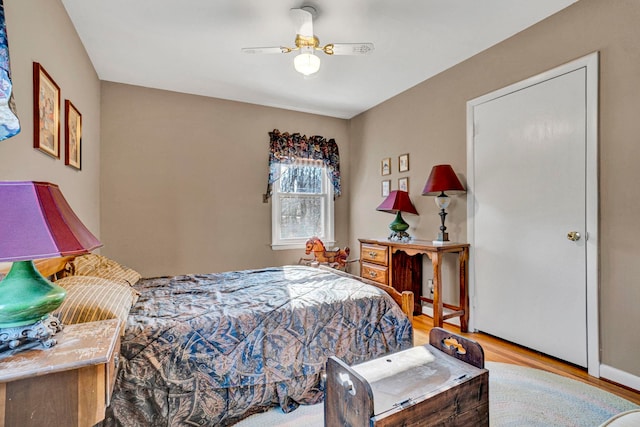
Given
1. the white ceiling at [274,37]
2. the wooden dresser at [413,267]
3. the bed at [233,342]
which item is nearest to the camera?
the bed at [233,342]

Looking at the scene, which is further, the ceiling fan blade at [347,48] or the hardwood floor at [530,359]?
the ceiling fan blade at [347,48]

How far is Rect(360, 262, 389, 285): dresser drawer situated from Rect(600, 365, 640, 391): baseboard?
5.77ft

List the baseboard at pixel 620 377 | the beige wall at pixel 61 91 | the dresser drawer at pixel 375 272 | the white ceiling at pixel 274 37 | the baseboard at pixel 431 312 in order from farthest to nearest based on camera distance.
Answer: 1. the dresser drawer at pixel 375 272
2. the baseboard at pixel 431 312
3. the white ceiling at pixel 274 37
4. the baseboard at pixel 620 377
5. the beige wall at pixel 61 91

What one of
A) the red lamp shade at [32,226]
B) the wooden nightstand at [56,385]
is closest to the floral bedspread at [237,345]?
the wooden nightstand at [56,385]

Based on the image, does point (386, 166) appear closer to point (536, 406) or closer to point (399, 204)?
point (399, 204)

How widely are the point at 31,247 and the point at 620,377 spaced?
10.3 feet

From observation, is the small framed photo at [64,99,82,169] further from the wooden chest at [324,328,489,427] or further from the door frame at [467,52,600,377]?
the door frame at [467,52,600,377]

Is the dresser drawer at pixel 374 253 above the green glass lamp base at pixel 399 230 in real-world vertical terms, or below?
below

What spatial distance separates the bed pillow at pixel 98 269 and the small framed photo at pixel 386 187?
116 inches

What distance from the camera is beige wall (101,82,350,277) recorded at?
3.48 meters

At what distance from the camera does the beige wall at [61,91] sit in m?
1.56

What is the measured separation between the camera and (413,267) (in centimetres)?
356

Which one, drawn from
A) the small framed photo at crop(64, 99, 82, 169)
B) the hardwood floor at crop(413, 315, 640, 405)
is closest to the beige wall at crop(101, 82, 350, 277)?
the small framed photo at crop(64, 99, 82, 169)

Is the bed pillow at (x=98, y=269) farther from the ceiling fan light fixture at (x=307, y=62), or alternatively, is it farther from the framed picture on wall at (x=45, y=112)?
the ceiling fan light fixture at (x=307, y=62)
